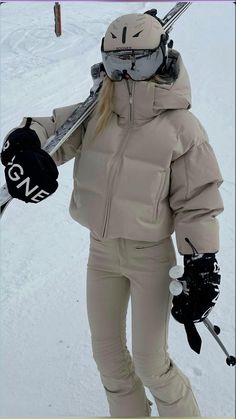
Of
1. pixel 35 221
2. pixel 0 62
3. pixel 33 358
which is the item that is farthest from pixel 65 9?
pixel 33 358

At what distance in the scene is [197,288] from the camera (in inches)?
70.4

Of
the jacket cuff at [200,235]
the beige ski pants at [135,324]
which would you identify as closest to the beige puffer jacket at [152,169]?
the jacket cuff at [200,235]

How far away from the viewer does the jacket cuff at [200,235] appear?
177 centimetres

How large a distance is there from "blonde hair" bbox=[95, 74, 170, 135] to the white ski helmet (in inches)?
1.2

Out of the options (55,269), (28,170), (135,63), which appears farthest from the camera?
(55,269)

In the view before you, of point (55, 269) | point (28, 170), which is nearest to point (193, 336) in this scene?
point (28, 170)

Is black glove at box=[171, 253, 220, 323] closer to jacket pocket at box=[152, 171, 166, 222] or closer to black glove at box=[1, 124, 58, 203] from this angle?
jacket pocket at box=[152, 171, 166, 222]

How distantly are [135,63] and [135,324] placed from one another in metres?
0.95

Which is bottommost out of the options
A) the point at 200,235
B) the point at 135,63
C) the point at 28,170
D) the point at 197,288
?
the point at 197,288

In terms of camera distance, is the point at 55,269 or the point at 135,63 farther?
the point at 55,269

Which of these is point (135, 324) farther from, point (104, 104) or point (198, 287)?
point (104, 104)

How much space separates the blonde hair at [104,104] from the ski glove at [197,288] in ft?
1.77

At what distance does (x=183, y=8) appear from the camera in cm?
256

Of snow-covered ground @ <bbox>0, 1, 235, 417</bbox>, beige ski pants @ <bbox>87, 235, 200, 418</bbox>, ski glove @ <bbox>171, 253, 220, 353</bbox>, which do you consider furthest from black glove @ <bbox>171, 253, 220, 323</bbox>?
snow-covered ground @ <bbox>0, 1, 235, 417</bbox>
